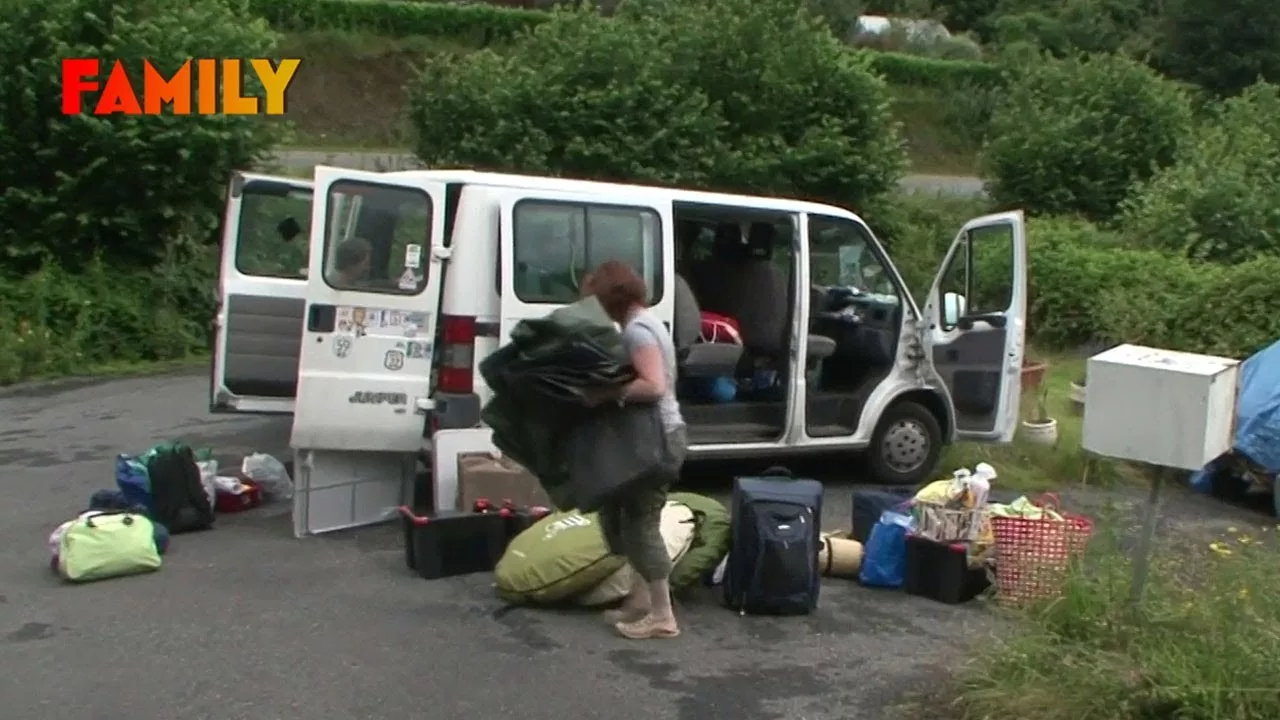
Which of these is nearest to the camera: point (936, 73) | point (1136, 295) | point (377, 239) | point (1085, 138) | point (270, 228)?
point (377, 239)

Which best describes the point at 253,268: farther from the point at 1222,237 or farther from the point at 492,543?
the point at 1222,237

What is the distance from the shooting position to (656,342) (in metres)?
6.52

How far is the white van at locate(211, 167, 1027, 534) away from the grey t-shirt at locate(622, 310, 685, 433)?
194cm

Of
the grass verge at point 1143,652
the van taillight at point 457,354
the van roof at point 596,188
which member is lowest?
the grass verge at point 1143,652

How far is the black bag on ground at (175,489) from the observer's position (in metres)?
8.41

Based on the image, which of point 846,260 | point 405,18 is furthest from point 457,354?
point 405,18

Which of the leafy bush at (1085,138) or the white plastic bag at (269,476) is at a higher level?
the leafy bush at (1085,138)

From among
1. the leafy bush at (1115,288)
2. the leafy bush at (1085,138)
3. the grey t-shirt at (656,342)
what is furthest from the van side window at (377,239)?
the leafy bush at (1085,138)

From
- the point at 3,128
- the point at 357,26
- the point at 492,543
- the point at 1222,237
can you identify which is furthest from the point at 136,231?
the point at 357,26

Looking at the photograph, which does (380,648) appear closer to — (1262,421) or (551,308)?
(551,308)

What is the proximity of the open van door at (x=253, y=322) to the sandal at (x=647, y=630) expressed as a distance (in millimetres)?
3314

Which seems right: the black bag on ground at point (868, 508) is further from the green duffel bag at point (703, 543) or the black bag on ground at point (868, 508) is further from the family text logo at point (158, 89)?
the family text logo at point (158, 89)

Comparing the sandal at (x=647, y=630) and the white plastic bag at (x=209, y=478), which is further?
the white plastic bag at (x=209, y=478)

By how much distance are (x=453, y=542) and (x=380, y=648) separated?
1205mm
